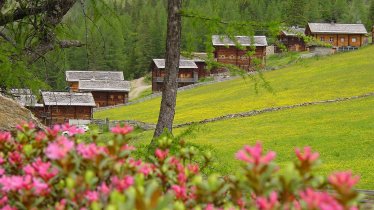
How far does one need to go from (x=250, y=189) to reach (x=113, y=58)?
103043mm

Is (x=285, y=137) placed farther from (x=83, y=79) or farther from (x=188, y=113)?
(x=83, y=79)

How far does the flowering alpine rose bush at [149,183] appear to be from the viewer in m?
2.32

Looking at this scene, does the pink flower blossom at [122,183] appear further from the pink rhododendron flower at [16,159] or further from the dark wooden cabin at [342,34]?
the dark wooden cabin at [342,34]

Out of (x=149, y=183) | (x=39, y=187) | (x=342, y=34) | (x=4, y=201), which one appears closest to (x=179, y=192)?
(x=149, y=183)

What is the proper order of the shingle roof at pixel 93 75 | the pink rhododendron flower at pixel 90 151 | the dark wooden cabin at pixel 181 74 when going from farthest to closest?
the shingle roof at pixel 93 75
the dark wooden cabin at pixel 181 74
the pink rhododendron flower at pixel 90 151

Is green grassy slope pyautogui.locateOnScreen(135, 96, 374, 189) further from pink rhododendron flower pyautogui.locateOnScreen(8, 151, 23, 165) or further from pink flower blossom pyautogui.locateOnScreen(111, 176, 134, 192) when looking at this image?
pink flower blossom pyautogui.locateOnScreen(111, 176, 134, 192)

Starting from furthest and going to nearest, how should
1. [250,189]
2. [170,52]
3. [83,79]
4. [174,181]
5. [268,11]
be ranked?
[268,11] → [83,79] → [170,52] → [174,181] → [250,189]

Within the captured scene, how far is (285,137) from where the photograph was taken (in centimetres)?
3431

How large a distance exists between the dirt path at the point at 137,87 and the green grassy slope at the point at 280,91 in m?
17.7

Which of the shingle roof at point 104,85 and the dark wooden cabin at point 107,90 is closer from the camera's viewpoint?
the shingle roof at point 104,85

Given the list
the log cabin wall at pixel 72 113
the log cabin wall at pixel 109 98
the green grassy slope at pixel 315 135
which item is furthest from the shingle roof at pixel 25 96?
the log cabin wall at pixel 109 98

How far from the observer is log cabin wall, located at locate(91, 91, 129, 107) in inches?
3169

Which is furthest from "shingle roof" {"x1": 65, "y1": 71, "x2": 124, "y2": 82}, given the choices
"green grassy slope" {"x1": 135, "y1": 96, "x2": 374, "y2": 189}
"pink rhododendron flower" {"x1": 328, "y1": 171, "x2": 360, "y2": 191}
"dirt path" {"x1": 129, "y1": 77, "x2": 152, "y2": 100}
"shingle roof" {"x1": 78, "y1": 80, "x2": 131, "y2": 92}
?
"pink rhododendron flower" {"x1": 328, "y1": 171, "x2": 360, "y2": 191}

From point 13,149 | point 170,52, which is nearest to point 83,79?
point 170,52
